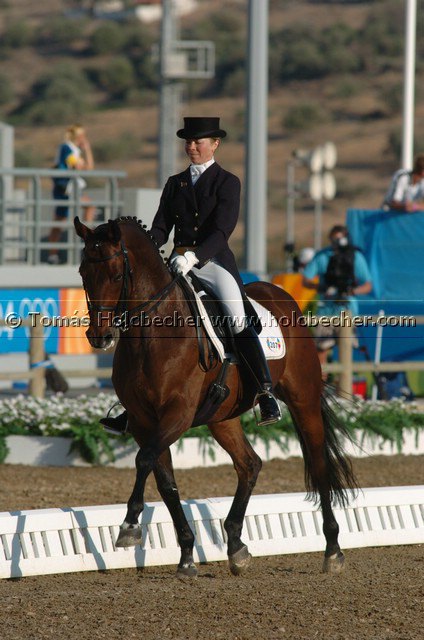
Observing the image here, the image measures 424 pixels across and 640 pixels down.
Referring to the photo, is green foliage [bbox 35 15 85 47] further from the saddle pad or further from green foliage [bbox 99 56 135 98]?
the saddle pad

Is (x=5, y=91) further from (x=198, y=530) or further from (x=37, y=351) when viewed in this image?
(x=198, y=530)

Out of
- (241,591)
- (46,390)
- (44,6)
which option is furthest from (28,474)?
(44,6)

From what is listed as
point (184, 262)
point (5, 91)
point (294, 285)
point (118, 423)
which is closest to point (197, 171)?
point (184, 262)

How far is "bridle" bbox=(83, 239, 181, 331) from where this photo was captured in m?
6.63

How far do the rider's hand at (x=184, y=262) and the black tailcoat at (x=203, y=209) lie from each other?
0.59 ft

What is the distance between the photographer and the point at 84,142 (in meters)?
17.9

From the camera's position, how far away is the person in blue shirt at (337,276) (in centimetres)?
1404

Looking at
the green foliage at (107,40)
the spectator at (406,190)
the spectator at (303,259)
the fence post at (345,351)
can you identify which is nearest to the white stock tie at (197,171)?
the fence post at (345,351)

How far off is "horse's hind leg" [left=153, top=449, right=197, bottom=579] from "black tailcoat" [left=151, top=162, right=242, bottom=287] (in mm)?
1243

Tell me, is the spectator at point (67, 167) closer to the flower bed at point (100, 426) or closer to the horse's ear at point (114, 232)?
the flower bed at point (100, 426)

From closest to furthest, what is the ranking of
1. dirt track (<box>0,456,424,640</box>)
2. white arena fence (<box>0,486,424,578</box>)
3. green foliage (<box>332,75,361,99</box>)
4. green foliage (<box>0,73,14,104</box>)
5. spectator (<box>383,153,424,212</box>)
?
dirt track (<box>0,456,424,640</box>), white arena fence (<box>0,486,424,578</box>), spectator (<box>383,153,424,212</box>), green foliage (<box>332,75,361,99</box>), green foliage (<box>0,73,14,104</box>)

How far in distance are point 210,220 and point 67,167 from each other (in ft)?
34.4

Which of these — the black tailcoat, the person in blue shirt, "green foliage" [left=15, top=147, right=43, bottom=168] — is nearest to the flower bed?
the person in blue shirt

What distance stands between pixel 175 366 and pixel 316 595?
59.7 inches
